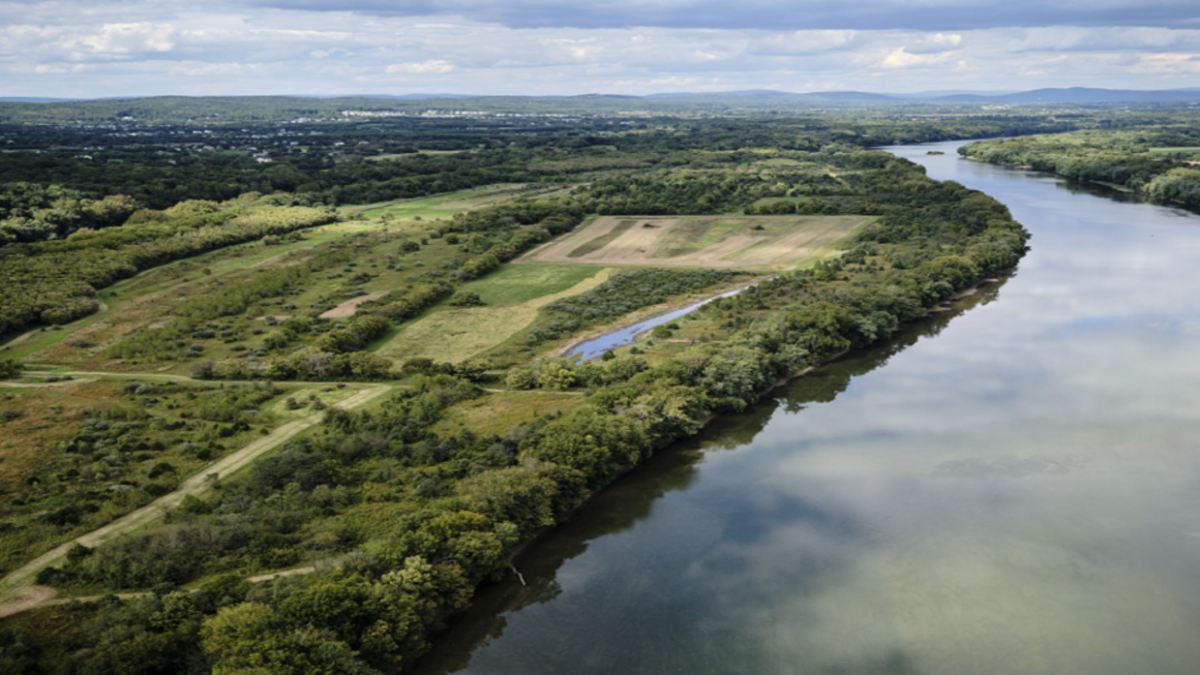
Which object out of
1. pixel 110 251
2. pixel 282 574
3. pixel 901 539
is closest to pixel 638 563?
pixel 901 539

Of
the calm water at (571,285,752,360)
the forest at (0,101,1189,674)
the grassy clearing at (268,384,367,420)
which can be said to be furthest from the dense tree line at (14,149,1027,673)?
the calm water at (571,285,752,360)

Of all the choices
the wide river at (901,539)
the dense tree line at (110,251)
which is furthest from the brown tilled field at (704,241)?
the dense tree line at (110,251)

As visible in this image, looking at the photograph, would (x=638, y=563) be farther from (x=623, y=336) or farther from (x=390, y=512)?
(x=623, y=336)

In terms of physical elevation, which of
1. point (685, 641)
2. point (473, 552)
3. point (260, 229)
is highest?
point (260, 229)

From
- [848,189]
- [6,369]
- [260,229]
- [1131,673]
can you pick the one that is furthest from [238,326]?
[848,189]

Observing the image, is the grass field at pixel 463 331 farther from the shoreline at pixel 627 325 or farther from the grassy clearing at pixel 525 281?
the shoreline at pixel 627 325

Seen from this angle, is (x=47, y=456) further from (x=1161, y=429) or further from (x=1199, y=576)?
(x=1161, y=429)

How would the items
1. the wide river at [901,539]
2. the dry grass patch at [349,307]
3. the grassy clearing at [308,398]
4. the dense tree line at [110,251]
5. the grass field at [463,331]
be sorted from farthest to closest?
the dry grass patch at [349,307], the dense tree line at [110,251], the grass field at [463,331], the grassy clearing at [308,398], the wide river at [901,539]
